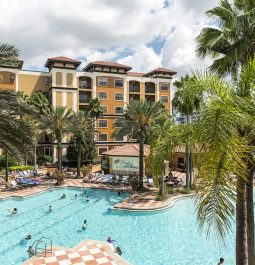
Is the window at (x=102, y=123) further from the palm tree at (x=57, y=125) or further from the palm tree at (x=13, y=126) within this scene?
the palm tree at (x=13, y=126)

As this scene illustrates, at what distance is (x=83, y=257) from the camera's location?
13.2 m

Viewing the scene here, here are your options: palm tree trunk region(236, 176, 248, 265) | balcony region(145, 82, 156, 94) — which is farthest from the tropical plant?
balcony region(145, 82, 156, 94)

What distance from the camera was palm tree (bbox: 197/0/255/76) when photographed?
1046 cm

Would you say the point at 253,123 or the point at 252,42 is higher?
the point at 252,42

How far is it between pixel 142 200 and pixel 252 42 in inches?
684

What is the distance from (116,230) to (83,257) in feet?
18.2

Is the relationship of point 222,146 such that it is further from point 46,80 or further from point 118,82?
point 118,82

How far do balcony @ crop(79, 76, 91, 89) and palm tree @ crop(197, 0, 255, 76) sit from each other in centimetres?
4560

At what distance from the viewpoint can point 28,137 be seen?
1091cm

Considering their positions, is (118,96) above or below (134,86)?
below

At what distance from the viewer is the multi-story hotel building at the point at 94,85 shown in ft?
173

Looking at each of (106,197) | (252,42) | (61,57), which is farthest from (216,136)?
(61,57)

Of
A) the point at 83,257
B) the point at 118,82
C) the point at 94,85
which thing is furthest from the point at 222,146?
the point at 118,82

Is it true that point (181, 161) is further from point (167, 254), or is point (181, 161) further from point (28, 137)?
point (28, 137)
